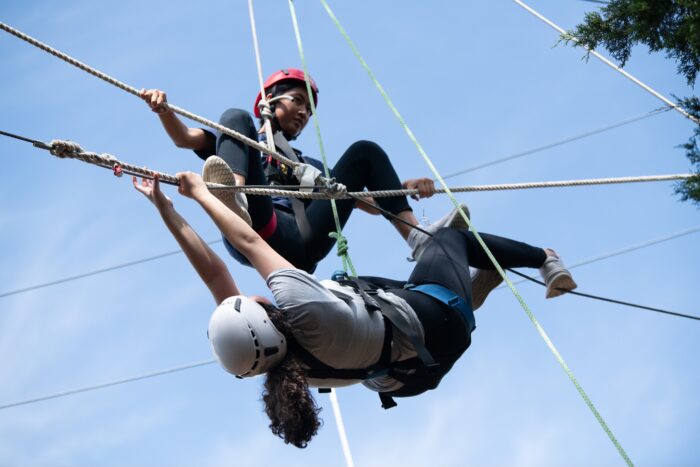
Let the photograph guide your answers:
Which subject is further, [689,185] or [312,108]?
[312,108]

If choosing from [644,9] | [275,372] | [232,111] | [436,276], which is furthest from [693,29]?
[232,111]

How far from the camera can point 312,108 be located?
17.6 feet

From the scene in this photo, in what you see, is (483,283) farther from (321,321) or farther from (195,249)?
(195,249)

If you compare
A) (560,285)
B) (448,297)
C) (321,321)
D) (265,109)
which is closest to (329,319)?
(321,321)

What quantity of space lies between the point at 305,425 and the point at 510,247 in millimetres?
1209

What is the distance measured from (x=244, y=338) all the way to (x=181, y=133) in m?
1.27

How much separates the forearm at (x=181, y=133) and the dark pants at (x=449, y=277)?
111 centimetres

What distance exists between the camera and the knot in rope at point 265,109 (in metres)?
5.32

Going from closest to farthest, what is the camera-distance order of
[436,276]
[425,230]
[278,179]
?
[436,276] → [425,230] → [278,179]

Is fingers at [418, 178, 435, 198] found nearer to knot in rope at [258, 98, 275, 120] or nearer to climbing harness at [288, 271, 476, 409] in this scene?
climbing harness at [288, 271, 476, 409]

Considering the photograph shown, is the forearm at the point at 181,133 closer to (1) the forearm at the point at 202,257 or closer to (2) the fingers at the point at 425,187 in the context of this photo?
(1) the forearm at the point at 202,257

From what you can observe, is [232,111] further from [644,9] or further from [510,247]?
[644,9]

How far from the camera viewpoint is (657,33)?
3.61 meters

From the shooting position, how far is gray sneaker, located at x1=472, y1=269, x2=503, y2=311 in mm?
4809
